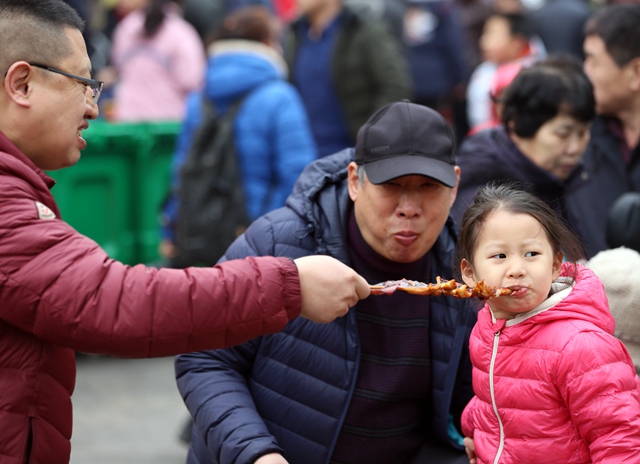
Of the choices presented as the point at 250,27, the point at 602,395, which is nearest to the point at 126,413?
the point at 250,27

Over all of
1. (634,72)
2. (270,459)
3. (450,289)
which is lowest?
(270,459)

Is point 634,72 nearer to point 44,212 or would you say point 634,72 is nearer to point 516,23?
point 44,212

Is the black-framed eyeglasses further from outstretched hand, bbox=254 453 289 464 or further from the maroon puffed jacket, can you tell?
outstretched hand, bbox=254 453 289 464

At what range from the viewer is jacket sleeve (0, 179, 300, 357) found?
7.09ft

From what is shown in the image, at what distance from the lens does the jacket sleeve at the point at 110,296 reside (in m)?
2.16

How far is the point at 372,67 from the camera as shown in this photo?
7180 millimetres

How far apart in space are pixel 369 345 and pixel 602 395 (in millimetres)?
987

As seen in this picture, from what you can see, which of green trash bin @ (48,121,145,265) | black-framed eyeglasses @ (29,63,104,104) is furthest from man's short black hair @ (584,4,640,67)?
green trash bin @ (48,121,145,265)

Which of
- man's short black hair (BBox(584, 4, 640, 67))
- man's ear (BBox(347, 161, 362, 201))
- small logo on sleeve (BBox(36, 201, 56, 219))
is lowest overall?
small logo on sleeve (BBox(36, 201, 56, 219))

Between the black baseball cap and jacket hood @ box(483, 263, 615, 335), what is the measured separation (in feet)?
1.90

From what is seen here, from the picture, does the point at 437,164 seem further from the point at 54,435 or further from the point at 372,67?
the point at 372,67

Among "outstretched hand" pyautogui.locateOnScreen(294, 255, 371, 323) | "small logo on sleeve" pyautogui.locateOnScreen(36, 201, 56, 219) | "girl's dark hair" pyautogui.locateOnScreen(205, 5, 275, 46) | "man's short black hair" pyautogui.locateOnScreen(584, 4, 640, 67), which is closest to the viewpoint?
"small logo on sleeve" pyautogui.locateOnScreen(36, 201, 56, 219)

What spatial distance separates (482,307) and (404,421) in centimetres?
60

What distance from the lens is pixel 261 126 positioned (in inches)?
228
